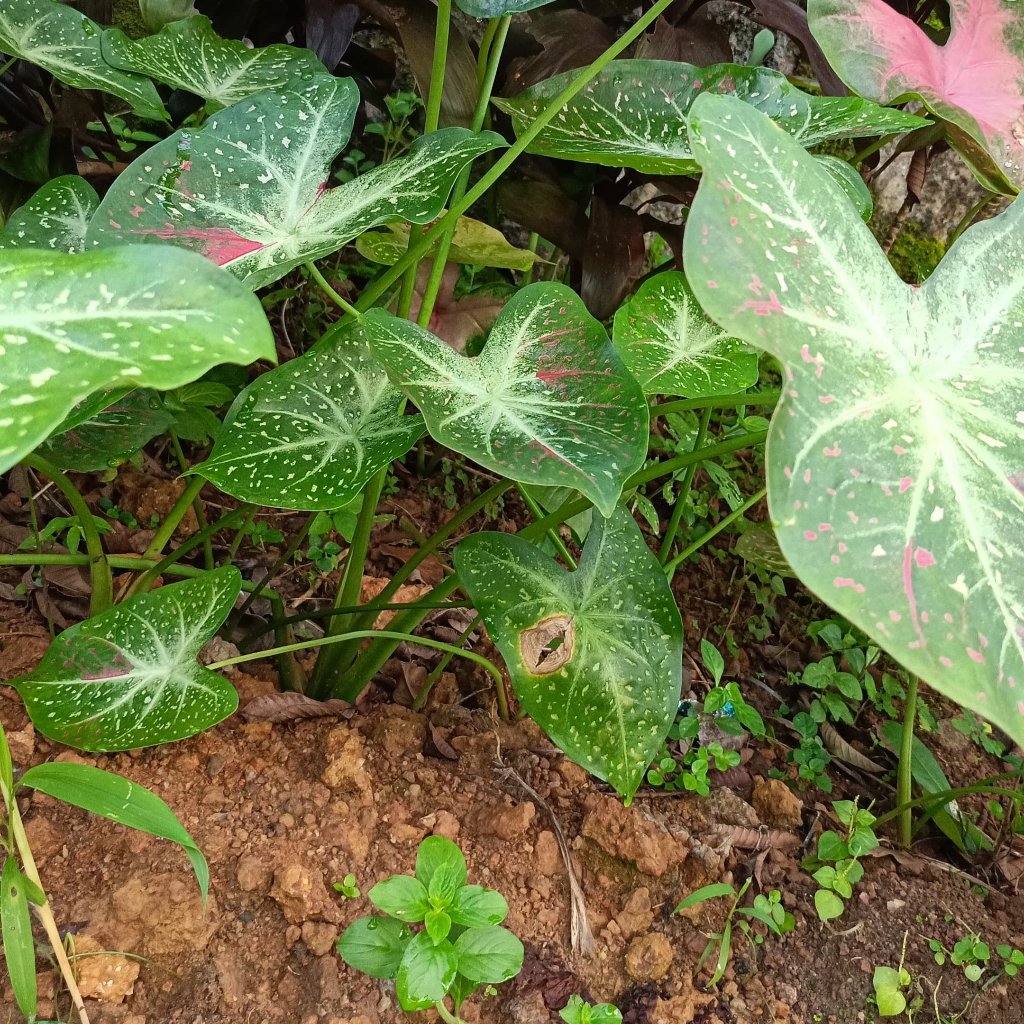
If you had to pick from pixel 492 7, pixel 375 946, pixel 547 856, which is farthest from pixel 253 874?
pixel 492 7

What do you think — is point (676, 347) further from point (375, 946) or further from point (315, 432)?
point (375, 946)

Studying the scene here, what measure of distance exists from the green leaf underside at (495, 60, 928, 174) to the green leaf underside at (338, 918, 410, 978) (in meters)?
0.87

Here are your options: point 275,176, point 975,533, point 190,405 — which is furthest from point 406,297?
point 975,533

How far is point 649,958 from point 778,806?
36cm

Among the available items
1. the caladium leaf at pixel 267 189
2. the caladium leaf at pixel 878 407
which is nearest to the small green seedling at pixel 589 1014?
the caladium leaf at pixel 878 407

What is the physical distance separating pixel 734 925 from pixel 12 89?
167 centimetres

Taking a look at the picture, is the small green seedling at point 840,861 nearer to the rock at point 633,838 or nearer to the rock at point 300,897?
the rock at point 633,838

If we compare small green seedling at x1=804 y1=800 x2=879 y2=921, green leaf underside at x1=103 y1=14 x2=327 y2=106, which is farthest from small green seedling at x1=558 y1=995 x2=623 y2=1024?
green leaf underside at x1=103 y1=14 x2=327 y2=106

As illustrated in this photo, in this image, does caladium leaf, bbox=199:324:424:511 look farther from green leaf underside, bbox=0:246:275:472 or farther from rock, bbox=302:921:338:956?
rock, bbox=302:921:338:956

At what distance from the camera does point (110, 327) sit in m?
0.44

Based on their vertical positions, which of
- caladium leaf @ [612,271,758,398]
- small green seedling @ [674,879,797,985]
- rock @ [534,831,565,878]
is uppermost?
caladium leaf @ [612,271,758,398]

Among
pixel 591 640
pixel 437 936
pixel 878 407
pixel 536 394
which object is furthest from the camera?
pixel 591 640

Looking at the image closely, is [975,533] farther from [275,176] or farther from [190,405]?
[190,405]

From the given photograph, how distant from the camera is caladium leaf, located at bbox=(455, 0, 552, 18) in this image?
80 centimetres
